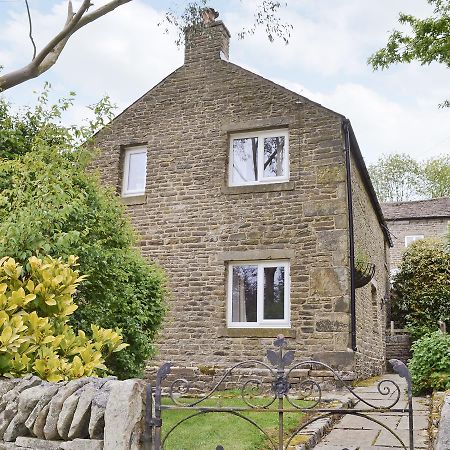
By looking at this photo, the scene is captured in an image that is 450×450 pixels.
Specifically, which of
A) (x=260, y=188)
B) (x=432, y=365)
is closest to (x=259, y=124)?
(x=260, y=188)

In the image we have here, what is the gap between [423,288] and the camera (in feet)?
67.1

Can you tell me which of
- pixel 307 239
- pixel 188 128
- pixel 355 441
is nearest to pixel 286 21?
pixel 188 128

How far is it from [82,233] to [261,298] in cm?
593

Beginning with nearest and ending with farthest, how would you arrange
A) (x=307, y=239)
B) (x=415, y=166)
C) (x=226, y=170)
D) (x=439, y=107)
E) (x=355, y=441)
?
(x=355, y=441), (x=307, y=239), (x=226, y=170), (x=439, y=107), (x=415, y=166)

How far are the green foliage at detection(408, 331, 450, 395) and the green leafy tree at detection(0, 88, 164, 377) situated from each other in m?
4.57

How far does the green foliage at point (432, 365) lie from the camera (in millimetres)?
8883

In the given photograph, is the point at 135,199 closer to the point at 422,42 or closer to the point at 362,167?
the point at 362,167

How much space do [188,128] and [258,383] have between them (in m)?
10.4

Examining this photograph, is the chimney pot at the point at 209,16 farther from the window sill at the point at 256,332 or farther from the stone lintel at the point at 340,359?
the stone lintel at the point at 340,359

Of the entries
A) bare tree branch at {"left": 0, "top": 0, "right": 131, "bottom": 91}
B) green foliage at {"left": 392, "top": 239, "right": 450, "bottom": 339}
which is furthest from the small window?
green foliage at {"left": 392, "top": 239, "right": 450, "bottom": 339}

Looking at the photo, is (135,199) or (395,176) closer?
(135,199)

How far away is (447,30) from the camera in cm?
1263

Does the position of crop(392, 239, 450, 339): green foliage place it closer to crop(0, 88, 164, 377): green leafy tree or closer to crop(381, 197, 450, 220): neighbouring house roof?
crop(381, 197, 450, 220): neighbouring house roof

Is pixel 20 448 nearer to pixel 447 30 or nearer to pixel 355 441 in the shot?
pixel 355 441
